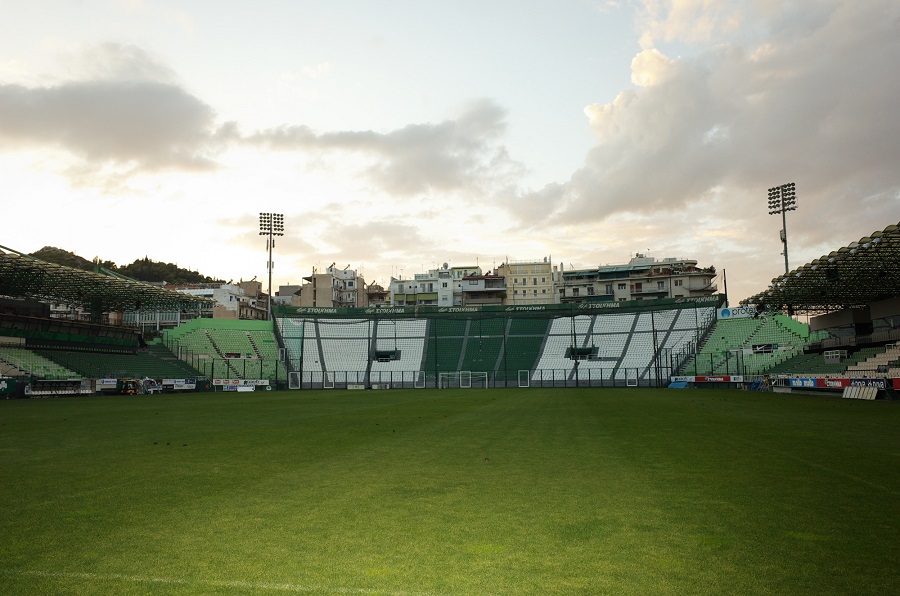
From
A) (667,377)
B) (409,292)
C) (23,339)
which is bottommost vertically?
(667,377)

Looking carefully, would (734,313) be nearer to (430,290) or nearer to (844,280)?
(844,280)

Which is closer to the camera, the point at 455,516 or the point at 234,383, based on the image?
the point at 455,516

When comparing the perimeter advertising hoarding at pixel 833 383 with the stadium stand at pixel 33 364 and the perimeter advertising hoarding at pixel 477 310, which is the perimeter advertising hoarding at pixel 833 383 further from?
the stadium stand at pixel 33 364


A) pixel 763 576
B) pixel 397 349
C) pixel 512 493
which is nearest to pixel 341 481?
pixel 512 493

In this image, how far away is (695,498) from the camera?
298 inches

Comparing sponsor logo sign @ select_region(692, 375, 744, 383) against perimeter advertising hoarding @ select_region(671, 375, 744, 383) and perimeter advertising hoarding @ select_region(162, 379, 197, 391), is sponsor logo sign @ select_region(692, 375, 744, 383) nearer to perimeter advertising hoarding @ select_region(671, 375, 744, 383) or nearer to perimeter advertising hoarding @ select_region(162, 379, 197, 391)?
perimeter advertising hoarding @ select_region(671, 375, 744, 383)

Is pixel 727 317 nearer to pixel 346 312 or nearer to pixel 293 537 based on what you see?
pixel 346 312

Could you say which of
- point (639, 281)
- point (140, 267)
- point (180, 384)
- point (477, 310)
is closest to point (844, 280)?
point (477, 310)

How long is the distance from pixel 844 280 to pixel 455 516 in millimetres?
39783

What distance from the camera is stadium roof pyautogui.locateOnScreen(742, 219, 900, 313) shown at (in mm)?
29984

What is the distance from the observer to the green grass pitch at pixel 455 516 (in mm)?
4828

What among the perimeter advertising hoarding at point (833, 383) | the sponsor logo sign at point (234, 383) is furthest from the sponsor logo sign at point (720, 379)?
the sponsor logo sign at point (234, 383)

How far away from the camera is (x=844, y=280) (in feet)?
124

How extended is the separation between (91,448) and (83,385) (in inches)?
1469
